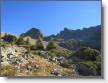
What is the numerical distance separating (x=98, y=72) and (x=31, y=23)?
591 millimetres

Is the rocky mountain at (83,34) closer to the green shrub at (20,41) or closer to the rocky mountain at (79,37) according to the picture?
the rocky mountain at (79,37)

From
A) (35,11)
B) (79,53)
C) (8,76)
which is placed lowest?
(8,76)

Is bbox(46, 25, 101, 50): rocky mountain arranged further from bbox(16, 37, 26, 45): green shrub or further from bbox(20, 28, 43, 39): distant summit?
bbox(16, 37, 26, 45): green shrub

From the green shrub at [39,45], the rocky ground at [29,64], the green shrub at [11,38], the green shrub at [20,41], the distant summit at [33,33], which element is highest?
the distant summit at [33,33]

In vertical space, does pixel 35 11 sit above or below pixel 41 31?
above

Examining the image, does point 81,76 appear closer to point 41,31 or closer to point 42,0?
point 41,31

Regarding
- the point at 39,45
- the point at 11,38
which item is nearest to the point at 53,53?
the point at 39,45

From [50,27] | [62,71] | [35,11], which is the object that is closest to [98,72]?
[62,71]

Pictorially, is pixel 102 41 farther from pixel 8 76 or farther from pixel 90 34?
pixel 8 76

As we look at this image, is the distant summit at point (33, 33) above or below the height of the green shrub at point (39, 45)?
above

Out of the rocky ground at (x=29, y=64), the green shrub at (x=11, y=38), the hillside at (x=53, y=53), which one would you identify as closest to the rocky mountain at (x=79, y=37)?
the hillside at (x=53, y=53)

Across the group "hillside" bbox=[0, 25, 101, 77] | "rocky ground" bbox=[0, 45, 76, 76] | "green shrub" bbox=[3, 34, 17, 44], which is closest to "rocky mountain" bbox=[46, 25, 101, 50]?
"hillside" bbox=[0, 25, 101, 77]

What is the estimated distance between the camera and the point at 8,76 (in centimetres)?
206

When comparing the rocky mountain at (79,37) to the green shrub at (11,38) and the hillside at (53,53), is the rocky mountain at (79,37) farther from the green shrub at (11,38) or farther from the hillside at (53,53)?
the green shrub at (11,38)
